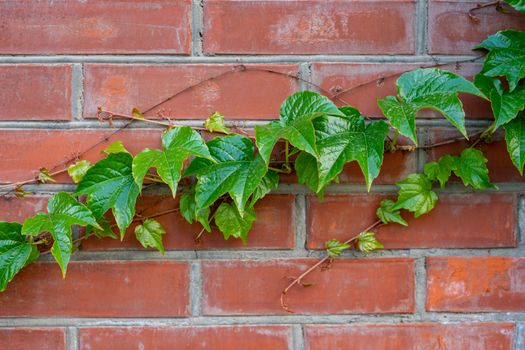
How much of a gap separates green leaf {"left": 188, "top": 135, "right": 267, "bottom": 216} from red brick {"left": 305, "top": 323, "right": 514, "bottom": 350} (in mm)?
237

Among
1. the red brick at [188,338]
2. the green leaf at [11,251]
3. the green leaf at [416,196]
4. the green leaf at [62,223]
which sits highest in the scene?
the green leaf at [416,196]

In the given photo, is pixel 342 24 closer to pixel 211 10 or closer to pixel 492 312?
pixel 211 10

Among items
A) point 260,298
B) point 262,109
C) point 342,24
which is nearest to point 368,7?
point 342,24

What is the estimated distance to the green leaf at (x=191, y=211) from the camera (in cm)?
67

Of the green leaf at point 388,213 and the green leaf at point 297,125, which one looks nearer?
the green leaf at point 297,125

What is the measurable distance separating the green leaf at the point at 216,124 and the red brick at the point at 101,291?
20 centimetres

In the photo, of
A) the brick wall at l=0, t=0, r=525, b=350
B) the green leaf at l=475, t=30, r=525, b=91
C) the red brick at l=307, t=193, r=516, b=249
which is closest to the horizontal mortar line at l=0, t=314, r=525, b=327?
the brick wall at l=0, t=0, r=525, b=350

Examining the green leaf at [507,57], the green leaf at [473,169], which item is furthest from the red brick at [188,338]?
the green leaf at [507,57]

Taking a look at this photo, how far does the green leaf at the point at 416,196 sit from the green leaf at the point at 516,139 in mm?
114

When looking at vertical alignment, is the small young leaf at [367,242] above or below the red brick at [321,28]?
below

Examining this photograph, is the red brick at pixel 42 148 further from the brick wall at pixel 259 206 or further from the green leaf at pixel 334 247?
the green leaf at pixel 334 247

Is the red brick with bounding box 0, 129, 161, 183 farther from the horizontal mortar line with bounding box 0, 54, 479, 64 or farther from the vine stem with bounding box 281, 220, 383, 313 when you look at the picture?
the vine stem with bounding box 281, 220, 383, 313

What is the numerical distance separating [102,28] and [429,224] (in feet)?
1.80

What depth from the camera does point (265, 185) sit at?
2.18ft
